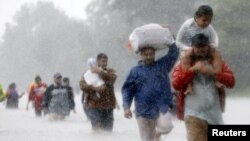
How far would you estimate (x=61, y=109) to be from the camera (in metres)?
19.8

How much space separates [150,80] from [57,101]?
11.4 meters

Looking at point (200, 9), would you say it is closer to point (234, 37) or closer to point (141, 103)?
point (141, 103)

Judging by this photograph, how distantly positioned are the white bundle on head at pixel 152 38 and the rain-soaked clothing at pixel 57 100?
11175mm

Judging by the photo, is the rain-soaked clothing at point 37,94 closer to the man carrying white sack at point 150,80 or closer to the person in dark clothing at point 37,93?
the person in dark clothing at point 37,93

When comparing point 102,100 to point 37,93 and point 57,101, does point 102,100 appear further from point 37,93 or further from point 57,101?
point 37,93

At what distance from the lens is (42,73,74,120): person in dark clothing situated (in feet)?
63.3

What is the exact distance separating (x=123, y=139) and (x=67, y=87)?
263 inches

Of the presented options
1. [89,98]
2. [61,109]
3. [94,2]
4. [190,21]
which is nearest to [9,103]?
[61,109]

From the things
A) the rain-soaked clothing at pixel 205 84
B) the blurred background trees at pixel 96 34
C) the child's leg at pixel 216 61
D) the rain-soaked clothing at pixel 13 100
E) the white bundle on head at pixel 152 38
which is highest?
the blurred background trees at pixel 96 34

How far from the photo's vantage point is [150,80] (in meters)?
8.23

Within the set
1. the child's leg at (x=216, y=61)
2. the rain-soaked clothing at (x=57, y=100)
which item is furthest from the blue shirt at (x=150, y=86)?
the rain-soaked clothing at (x=57, y=100)

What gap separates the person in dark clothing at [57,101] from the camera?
1929cm

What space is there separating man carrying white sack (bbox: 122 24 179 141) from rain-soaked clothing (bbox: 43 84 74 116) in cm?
1107

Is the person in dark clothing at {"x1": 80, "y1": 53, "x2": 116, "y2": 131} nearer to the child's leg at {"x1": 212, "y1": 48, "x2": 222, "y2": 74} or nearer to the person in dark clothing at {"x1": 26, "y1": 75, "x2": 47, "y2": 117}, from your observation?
the child's leg at {"x1": 212, "y1": 48, "x2": 222, "y2": 74}
